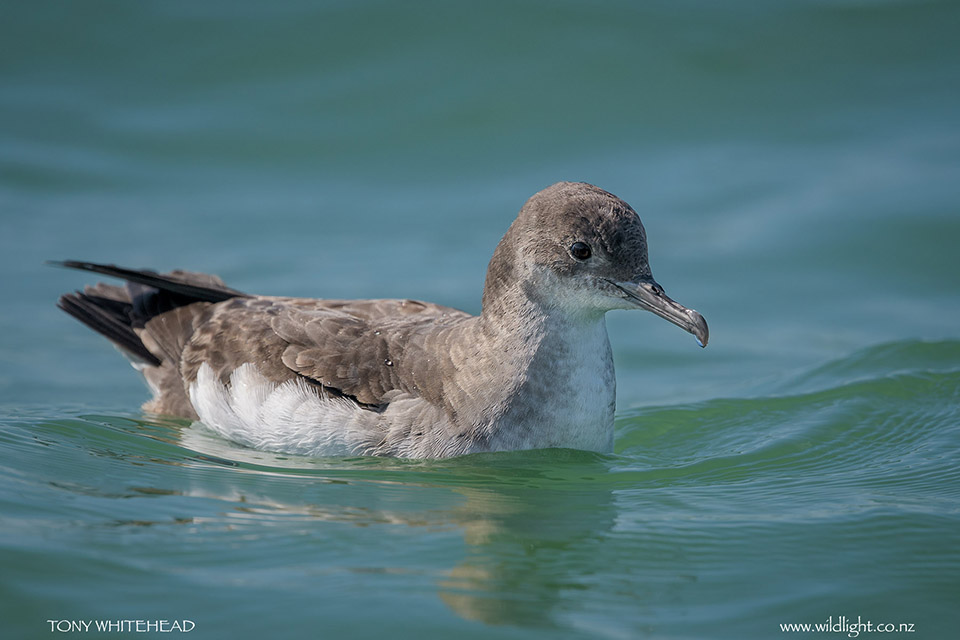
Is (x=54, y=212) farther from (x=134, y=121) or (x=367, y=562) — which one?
(x=367, y=562)

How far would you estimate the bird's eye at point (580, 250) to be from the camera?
6266 millimetres

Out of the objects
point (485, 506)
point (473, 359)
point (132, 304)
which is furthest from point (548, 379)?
point (132, 304)

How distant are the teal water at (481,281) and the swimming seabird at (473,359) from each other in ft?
0.68

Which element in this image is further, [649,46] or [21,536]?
[649,46]

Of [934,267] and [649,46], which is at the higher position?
[649,46]

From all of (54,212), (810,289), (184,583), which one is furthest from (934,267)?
(54,212)

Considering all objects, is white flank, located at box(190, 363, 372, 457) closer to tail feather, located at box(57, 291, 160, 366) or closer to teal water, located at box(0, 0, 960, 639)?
teal water, located at box(0, 0, 960, 639)

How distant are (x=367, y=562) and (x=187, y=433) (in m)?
2.71

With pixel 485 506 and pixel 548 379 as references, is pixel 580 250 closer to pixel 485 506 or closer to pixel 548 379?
pixel 548 379

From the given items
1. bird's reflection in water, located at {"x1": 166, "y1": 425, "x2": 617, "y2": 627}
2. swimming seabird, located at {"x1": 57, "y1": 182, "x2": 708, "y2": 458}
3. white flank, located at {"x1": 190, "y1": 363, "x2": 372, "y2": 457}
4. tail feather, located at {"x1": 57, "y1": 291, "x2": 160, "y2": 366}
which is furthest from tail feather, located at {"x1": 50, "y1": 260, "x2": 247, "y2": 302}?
bird's reflection in water, located at {"x1": 166, "y1": 425, "x2": 617, "y2": 627}

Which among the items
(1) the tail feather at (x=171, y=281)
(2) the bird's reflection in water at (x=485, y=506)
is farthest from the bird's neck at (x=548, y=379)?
(1) the tail feather at (x=171, y=281)

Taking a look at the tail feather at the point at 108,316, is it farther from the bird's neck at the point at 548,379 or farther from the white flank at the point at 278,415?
the bird's neck at the point at 548,379

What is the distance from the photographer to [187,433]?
291 inches

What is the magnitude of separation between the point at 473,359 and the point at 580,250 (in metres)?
0.95
